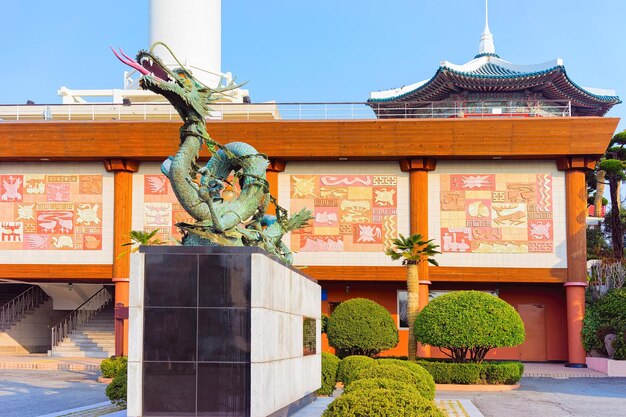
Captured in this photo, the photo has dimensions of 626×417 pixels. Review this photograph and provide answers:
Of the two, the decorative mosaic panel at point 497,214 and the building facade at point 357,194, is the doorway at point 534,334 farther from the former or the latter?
the decorative mosaic panel at point 497,214

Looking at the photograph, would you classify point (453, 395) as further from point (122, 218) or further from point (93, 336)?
point (93, 336)

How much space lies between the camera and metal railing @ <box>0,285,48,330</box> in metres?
34.8

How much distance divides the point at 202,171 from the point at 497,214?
20.5 meters

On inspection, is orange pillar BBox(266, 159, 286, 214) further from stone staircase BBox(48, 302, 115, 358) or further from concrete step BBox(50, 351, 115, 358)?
concrete step BBox(50, 351, 115, 358)

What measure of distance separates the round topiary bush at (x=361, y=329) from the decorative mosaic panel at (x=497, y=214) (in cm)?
516

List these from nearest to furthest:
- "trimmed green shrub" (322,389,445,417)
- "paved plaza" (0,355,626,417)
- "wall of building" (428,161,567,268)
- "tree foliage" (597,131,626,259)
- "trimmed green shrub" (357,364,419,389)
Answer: "trimmed green shrub" (322,389,445,417) → "trimmed green shrub" (357,364,419,389) → "paved plaza" (0,355,626,417) → "wall of building" (428,161,567,268) → "tree foliage" (597,131,626,259)

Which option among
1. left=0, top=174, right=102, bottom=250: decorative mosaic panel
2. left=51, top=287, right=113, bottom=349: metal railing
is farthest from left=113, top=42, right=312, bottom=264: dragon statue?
left=51, top=287, right=113, bottom=349: metal railing

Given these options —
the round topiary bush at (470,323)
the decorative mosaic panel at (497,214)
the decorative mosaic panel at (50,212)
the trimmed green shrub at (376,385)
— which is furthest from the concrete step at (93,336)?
the trimmed green shrub at (376,385)

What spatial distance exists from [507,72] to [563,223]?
16.6 metres

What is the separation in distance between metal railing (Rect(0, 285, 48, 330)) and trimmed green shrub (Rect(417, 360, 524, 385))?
2048 centimetres

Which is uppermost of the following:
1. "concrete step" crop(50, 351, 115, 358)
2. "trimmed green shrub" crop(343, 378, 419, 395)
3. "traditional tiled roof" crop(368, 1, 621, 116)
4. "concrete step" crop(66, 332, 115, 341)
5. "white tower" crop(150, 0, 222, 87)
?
"white tower" crop(150, 0, 222, 87)

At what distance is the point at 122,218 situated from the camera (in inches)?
1190

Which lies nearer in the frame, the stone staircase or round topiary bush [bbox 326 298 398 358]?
round topiary bush [bbox 326 298 398 358]

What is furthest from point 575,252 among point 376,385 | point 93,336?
point 376,385
